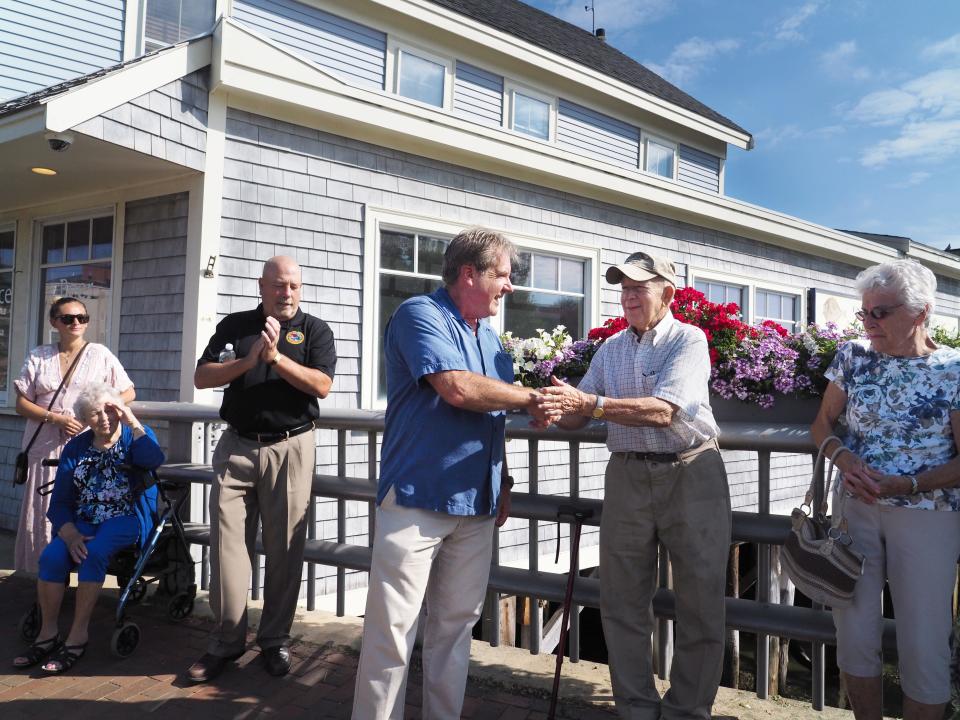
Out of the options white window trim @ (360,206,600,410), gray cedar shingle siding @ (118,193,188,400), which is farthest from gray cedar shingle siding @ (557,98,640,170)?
gray cedar shingle siding @ (118,193,188,400)

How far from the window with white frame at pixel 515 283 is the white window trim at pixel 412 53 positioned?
279 cm

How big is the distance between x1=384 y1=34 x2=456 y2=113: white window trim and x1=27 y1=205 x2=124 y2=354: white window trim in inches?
176

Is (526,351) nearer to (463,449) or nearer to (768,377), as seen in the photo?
(768,377)

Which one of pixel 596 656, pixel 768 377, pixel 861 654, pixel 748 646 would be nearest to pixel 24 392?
pixel 768 377

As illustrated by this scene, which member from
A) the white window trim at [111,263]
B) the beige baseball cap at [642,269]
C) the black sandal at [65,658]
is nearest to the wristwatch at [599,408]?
the beige baseball cap at [642,269]

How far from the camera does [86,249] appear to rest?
6887 millimetres

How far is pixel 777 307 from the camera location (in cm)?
1211

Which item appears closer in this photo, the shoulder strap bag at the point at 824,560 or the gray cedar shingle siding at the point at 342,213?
the shoulder strap bag at the point at 824,560

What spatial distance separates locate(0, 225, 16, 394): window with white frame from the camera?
7.49m

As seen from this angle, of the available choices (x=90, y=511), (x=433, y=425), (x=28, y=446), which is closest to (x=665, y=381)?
(x=433, y=425)

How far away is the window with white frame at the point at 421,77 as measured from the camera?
1033 cm

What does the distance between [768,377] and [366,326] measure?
4129mm

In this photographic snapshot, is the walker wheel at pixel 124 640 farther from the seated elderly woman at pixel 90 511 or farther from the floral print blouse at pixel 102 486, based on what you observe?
the floral print blouse at pixel 102 486

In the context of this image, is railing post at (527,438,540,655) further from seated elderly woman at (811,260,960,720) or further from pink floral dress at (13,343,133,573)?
pink floral dress at (13,343,133,573)
